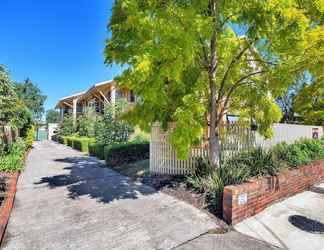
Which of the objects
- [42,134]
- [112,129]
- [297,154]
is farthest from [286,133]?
[42,134]

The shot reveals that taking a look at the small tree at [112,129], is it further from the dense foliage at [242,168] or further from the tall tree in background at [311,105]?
the tall tree in background at [311,105]

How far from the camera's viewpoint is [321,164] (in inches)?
335

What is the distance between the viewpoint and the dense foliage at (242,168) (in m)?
5.77

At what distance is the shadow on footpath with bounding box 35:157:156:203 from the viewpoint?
6.44 metres

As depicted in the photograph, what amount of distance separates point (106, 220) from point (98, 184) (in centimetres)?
284

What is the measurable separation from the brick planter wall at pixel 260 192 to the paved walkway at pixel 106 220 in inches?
22.3

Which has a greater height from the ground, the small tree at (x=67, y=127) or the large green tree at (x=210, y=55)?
the large green tree at (x=210, y=55)

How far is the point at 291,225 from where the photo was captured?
4.95m

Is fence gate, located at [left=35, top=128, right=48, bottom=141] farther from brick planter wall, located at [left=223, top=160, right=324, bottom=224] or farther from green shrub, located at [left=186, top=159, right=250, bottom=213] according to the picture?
brick planter wall, located at [left=223, top=160, right=324, bottom=224]

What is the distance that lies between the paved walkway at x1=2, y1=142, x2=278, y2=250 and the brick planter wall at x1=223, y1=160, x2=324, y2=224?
57 centimetres

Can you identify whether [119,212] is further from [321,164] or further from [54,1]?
[54,1]

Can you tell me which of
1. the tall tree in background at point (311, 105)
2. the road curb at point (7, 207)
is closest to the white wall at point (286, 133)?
the tall tree in background at point (311, 105)

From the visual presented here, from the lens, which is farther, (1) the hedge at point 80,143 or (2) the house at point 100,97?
(2) the house at point 100,97

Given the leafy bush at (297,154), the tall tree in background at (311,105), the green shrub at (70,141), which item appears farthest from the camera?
the green shrub at (70,141)
